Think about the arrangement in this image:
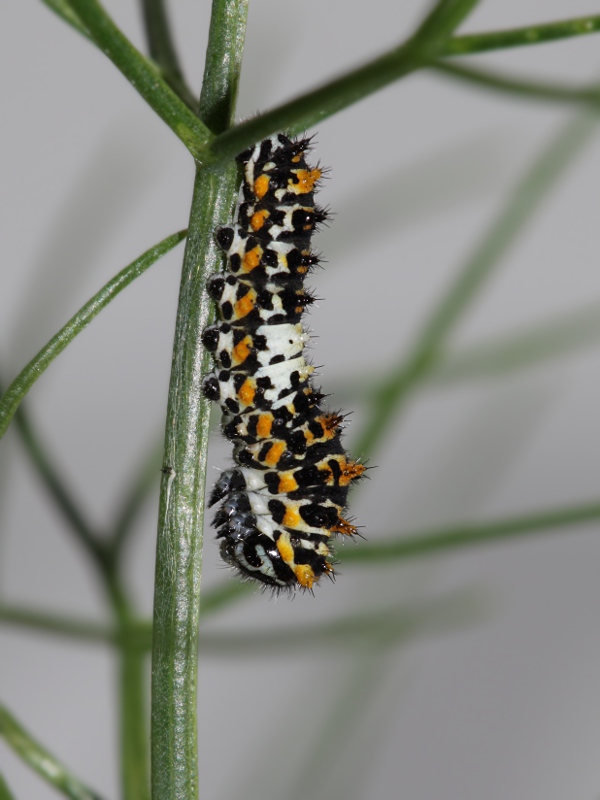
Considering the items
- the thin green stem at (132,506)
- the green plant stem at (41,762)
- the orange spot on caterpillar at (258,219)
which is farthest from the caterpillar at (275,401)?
the green plant stem at (41,762)

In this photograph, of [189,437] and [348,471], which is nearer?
[189,437]

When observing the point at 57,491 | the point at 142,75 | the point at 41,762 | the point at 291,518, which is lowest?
the point at 41,762

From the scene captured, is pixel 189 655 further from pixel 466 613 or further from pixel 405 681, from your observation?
pixel 405 681

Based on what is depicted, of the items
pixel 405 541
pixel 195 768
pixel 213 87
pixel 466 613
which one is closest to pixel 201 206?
pixel 213 87

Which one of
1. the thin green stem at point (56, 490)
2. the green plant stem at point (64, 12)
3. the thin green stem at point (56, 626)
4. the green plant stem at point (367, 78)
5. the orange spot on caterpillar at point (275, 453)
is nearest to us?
the green plant stem at point (367, 78)

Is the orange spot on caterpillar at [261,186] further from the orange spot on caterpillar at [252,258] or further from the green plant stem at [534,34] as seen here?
the green plant stem at [534,34]

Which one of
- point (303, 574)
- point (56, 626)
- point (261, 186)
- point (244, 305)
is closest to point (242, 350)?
point (244, 305)

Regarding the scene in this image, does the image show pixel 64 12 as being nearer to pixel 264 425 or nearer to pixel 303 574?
pixel 264 425
